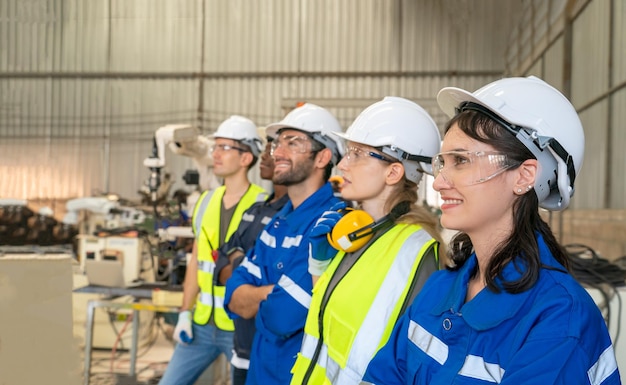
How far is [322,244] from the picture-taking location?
1.73 m

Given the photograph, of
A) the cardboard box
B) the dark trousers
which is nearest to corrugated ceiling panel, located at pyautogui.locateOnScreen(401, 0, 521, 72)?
the dark trousers

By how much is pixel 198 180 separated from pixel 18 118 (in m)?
3.32

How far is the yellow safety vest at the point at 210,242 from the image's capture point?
2795 mm

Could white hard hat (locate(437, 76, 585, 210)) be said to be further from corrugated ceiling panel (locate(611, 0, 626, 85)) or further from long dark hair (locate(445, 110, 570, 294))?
corrugated ceiling panel (locate(611, 0, 626, 85))

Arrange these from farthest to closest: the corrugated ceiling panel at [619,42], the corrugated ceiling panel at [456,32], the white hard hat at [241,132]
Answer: the corrugated ceiling panel at [619,42], the white hard hat at [241,132], the corrugated ceiling panel at [456,32]

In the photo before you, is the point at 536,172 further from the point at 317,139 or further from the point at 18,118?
the point at 317,139

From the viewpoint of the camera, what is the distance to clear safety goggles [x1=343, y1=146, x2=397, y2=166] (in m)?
1.77

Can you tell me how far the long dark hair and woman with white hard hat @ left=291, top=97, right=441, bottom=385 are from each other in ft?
1.54

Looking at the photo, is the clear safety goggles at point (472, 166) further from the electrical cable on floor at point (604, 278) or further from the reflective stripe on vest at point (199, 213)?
the reflective stripe on vest at point (199, 213)

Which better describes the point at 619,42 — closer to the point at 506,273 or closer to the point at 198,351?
the point at 198,351

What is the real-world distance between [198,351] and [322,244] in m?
1.36

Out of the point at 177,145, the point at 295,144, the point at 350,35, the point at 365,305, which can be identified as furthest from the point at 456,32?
the point at 365,305

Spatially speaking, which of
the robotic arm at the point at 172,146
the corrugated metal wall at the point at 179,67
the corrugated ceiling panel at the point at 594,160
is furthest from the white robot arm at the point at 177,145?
the corrugated ceiling panel at the point at 594,160

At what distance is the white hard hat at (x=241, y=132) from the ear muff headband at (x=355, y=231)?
1.71 meters
